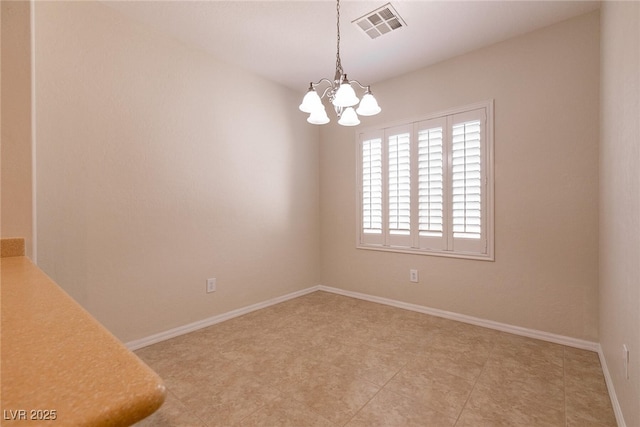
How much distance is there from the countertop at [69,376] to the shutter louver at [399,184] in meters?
3.00

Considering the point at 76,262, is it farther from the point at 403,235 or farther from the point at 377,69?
the point at 377,69

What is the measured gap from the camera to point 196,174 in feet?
9.03

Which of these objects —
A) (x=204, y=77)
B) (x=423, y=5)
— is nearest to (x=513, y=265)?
(x=423, y=5)

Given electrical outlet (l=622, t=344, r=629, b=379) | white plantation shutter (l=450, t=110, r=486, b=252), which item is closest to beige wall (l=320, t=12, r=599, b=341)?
white plantation shutter (l=450, t=110, r=486, b=252)

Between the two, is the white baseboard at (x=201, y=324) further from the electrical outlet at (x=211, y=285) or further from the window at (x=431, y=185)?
the window at (x=431, y=185)

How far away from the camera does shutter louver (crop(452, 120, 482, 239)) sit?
2.75 meters

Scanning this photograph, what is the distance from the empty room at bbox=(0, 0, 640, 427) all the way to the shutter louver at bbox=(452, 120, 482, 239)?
18 millimetres

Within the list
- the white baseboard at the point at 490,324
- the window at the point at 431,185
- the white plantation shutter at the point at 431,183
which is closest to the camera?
the white baseboard at the point at 490,324

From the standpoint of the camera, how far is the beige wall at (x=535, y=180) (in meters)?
2.29

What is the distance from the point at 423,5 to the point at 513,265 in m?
2.27

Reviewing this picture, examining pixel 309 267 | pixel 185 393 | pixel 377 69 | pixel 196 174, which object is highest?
pixel 377 69

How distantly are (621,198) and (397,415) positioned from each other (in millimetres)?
1625

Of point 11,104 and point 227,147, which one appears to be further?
point 227,147

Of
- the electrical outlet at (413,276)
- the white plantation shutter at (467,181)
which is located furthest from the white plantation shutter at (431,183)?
the electrical outlet at (413,276)
